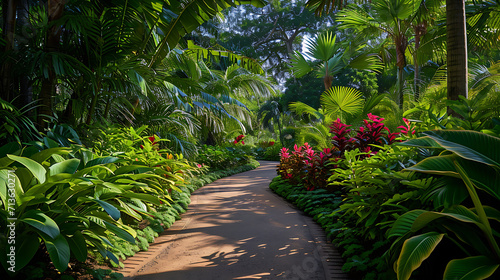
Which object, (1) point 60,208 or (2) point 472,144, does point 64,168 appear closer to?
(1) point 60,208

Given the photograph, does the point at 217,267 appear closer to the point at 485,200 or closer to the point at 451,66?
the point at 485,200

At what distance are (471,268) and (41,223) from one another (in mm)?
2843

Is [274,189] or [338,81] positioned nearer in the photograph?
[274,189]

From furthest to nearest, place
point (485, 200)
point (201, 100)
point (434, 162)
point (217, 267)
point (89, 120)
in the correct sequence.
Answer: point (201, 100), point (89, 120), point (217, 267), point (485, 200), point (434, 162)

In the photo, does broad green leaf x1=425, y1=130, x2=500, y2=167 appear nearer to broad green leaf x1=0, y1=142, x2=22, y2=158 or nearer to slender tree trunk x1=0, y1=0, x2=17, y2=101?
broad green leaf x1=0, y1=142, x2=22, y2=158

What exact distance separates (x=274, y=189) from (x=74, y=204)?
6.02m

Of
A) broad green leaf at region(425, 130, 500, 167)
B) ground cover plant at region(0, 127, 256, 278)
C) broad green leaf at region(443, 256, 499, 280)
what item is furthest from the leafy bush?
broad green leaf at region(443, 256, 499, 280)

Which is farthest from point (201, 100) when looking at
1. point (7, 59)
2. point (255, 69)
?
point (7, 59)

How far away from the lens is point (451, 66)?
3.94 metres

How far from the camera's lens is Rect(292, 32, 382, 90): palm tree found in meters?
9.86

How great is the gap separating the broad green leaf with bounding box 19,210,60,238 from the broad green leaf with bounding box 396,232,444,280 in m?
2.31

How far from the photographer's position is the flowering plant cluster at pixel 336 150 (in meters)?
5.04

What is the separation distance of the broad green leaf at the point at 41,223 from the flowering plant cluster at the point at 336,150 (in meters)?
3.18

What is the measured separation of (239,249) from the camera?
3.98 metres
